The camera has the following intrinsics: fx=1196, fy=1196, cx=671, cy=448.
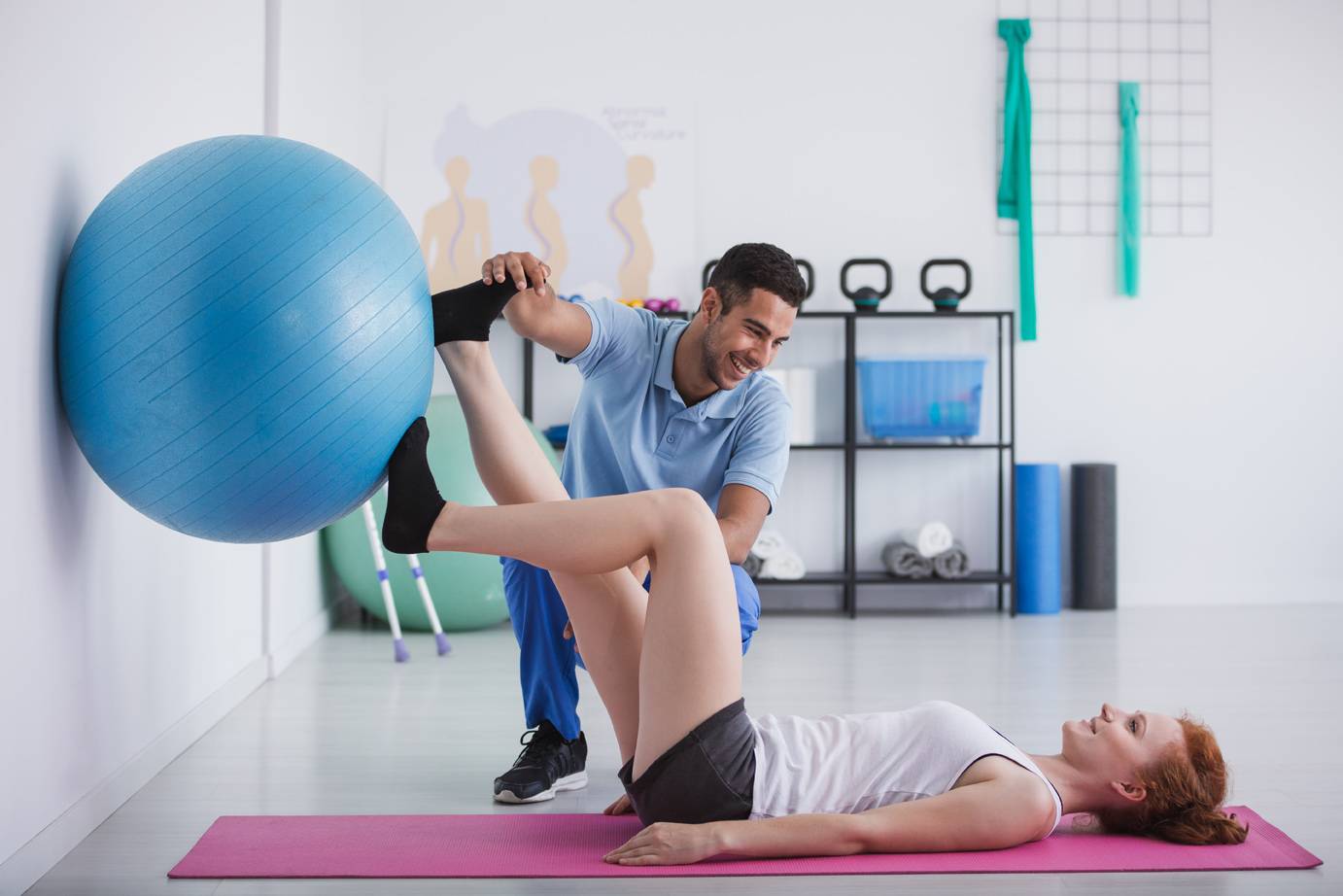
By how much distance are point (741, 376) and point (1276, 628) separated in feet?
8.93

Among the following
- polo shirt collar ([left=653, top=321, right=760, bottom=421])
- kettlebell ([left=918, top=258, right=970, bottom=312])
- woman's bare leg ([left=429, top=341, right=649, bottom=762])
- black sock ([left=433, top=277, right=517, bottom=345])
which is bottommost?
woman's bare leg ([left=429, top=341, right=649, bottom=762])

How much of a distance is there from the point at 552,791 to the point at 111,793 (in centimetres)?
76

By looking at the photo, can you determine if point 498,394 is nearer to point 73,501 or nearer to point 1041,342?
point 73,501

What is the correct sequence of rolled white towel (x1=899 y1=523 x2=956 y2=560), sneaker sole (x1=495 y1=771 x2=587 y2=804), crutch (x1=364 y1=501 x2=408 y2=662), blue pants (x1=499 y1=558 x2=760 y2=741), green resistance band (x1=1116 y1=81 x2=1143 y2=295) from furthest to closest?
green resistance band (x1=1116 y1=81 x2=1143 y2=295)
rolled white towel (x1=899 y1=523 x2=956 y2=560)
crutch (x1=364 y1=501 x2=408 y2=662)
blue pants (x1=499 y1=558 x2=760 y2=741)
sneaker sole (x1=495 y1=771 x2=587 y2=804)

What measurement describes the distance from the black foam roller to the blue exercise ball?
335cm

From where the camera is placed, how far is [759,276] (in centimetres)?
222

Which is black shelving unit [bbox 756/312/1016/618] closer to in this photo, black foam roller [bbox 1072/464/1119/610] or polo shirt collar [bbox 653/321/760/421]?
black foam roller [bbox 1072/464/1119/610]

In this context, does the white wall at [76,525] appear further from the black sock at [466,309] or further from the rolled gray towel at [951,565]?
the rolled gray towel at [951,565]

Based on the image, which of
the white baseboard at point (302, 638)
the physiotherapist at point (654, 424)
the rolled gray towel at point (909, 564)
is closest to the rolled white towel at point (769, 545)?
the rolled gray towel at point (909, 564)

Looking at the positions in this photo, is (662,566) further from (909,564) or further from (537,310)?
(909,564)

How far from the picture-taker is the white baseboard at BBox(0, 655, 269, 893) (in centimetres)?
169

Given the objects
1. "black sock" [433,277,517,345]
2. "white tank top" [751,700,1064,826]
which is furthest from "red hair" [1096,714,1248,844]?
"black sock" [433,277,517,345]

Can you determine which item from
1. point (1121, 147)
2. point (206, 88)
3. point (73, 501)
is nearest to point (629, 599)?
point (73, 501)

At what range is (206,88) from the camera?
2.59 meters
